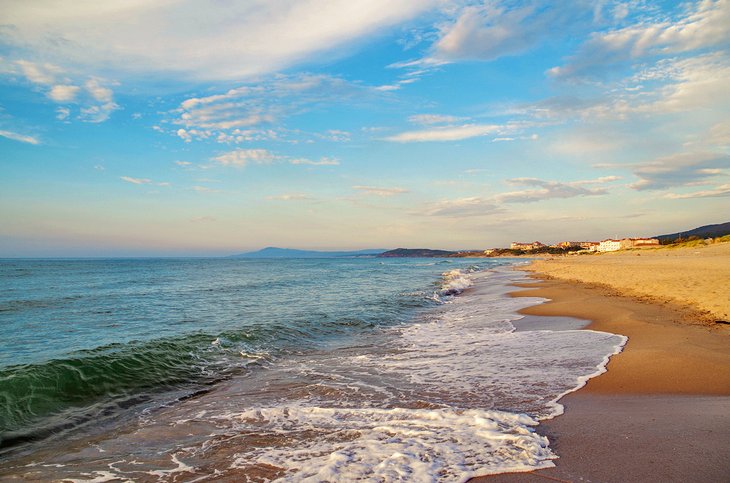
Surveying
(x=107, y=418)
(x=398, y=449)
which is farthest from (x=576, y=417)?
(x=107, y=418)

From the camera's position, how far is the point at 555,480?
3830 millimetres

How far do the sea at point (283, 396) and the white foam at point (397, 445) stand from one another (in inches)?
0.9

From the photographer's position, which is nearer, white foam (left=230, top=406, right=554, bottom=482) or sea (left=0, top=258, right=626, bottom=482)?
white foam (left=230, top=406, right=554, bottom=482)

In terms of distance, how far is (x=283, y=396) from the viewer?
7211 millimetres

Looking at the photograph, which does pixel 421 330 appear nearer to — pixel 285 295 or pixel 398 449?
pixel 398 449

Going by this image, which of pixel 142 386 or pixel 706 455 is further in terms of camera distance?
pixel 142 386

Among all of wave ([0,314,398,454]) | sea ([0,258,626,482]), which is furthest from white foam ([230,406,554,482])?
wave ([0,314,398,454])

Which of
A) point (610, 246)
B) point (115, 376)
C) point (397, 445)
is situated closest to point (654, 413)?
point (397, 445)

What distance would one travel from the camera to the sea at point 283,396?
15.0ft

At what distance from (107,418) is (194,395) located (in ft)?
4.70

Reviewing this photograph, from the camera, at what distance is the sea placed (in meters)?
4.56

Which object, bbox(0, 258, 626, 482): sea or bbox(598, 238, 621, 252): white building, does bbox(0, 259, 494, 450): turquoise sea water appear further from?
bbox(598, 238, 621, 252): white building

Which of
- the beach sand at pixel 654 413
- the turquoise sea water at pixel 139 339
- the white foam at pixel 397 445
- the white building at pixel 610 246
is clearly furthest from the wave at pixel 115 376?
the white building at pixel 610 246

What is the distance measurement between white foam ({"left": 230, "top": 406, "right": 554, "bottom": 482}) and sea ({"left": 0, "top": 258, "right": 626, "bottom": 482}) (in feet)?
0.08
